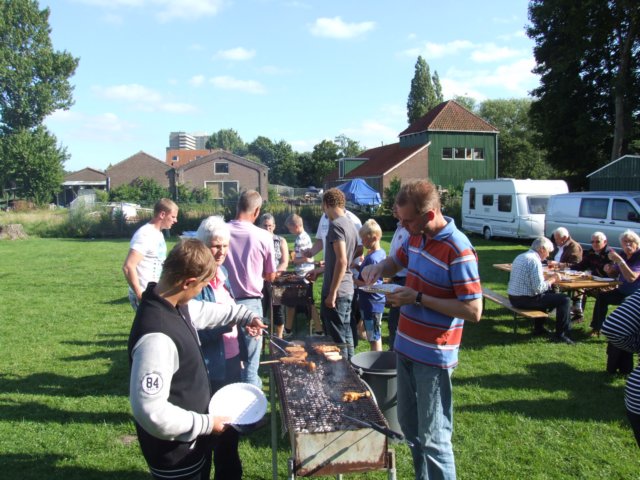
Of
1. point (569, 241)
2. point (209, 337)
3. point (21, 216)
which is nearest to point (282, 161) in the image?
point (21, 216)

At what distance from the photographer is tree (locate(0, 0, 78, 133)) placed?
4400cm

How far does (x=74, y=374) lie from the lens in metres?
5.84

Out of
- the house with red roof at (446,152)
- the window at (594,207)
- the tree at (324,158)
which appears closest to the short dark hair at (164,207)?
the window at (594,207)

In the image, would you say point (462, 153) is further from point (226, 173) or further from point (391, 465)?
point (391, 465)

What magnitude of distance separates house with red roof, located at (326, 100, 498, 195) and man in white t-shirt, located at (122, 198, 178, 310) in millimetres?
31566

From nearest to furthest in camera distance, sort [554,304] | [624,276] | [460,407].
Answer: [460,407] → [624,276] → [554,304]

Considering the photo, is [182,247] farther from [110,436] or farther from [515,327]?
[515,327]

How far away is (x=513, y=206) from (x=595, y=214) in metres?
4.84

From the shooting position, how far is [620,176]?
18922 millimetres

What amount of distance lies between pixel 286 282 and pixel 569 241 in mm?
5882

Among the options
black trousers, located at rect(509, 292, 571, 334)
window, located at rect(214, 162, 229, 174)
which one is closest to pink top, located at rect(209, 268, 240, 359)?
black trousers, located at rect(509, 292, 571, 334)

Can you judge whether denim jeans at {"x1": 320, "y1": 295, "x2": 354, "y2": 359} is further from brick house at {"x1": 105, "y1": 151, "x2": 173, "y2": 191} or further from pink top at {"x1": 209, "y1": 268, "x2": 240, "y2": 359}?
brick house at {"x1": 105, "y1": 151, "x2": 173, "y2": 191}

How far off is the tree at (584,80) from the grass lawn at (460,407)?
65.5ft

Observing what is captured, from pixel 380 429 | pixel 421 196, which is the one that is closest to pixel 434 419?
pixel 380 429
